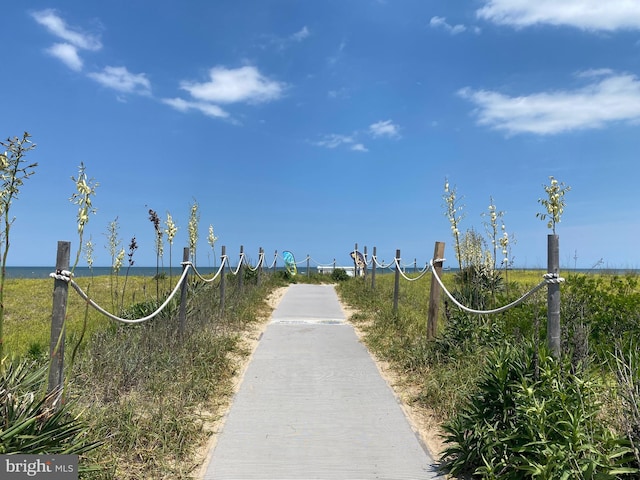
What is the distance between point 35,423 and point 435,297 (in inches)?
210

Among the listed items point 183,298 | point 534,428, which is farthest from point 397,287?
point 534,428

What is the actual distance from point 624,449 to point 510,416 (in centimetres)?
75

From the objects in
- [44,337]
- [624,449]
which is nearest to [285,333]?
[44,337]

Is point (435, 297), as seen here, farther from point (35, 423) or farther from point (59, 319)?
point (35, 423)

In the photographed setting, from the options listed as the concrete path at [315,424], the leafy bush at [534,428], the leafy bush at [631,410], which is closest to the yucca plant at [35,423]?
the concrete path at [315,424]

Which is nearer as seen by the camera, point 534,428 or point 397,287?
point 534,428

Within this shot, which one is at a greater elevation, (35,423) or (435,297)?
(435,297)

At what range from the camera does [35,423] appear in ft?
10.7

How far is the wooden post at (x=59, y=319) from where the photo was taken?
3.71 meters

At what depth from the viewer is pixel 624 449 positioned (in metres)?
2.97

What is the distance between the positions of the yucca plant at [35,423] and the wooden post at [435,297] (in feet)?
15.7

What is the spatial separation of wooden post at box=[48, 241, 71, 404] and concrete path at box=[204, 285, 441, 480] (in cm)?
133

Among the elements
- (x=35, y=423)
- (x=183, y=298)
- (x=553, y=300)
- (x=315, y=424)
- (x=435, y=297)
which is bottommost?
(x=315, y=424)

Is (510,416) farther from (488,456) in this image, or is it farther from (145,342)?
(145,342)
